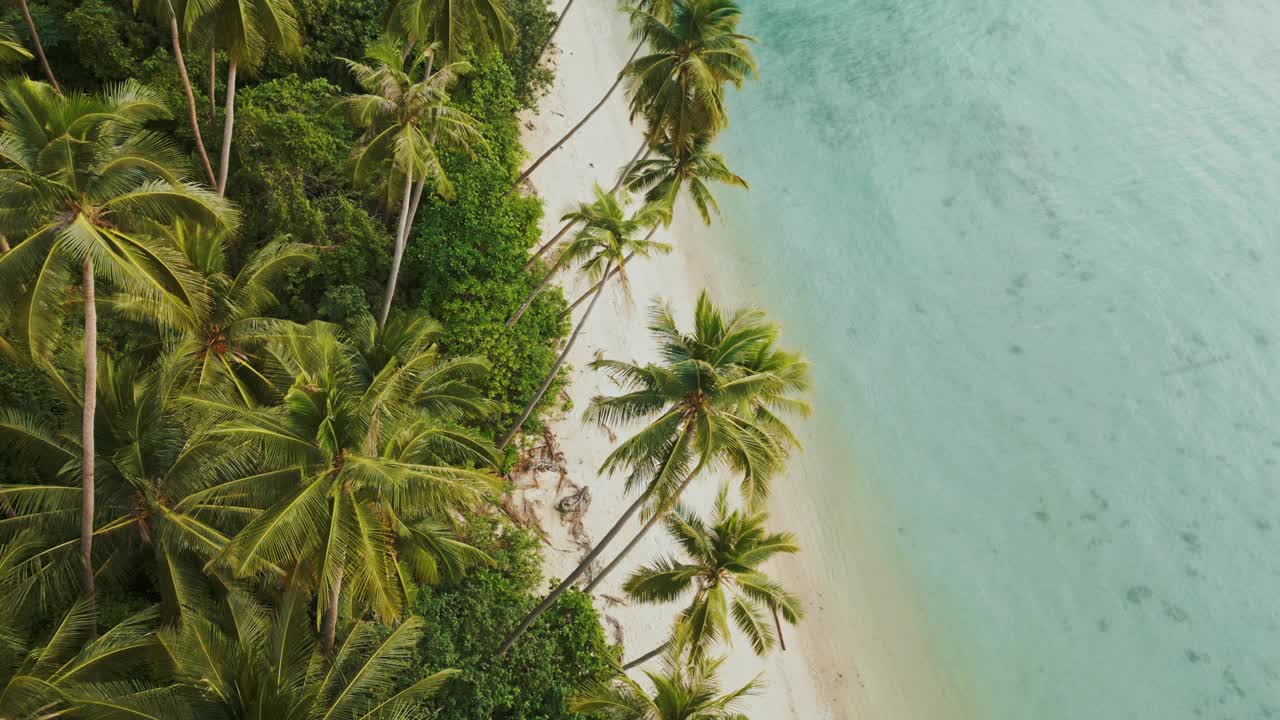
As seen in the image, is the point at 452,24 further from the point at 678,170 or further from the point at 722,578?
the point at 722,578

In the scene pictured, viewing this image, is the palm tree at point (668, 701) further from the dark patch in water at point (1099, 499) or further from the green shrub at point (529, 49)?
the green shrub at point (529, 49)

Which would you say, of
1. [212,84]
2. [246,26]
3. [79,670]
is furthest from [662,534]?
[212,84]

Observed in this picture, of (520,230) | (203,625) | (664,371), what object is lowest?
(203,625)

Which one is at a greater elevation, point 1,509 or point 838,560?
point 838,560

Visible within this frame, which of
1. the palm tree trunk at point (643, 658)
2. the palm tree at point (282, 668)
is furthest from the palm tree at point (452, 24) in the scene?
the palm tree trunk at point (643, 658)

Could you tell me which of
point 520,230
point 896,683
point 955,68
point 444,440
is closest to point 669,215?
point 520,230

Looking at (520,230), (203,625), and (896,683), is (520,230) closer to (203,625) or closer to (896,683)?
(203,625)

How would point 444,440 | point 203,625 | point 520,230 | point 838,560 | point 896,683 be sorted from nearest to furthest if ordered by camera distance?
point 203,625 < point 444,440 < point 896,683 < point 838,560 < point 520,230
